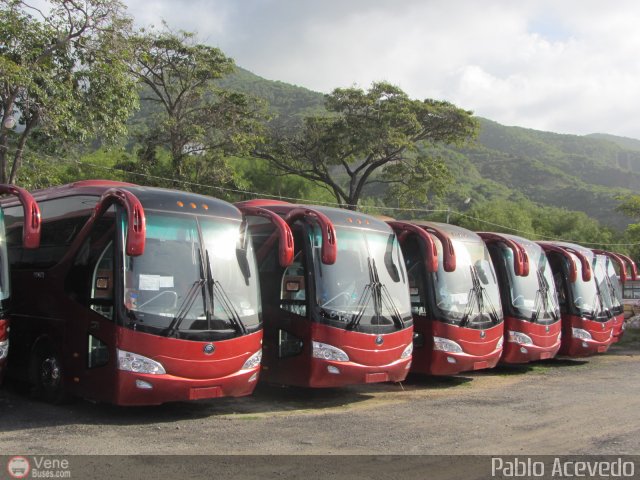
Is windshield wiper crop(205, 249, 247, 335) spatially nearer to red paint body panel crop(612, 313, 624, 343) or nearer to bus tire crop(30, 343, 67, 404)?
bus tire crop(30, 343, 67, 404)

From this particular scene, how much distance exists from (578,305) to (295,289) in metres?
8.70

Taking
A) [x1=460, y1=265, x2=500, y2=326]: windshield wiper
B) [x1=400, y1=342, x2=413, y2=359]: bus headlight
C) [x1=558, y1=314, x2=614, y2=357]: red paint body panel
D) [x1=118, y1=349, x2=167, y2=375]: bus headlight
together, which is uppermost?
[x1=460, y1=265, x2=500, y2=326]: windshield wiper

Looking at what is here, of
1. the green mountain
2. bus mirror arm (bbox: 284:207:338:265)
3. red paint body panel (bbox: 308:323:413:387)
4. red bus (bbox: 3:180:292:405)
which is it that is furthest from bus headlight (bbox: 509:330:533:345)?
the green mountain

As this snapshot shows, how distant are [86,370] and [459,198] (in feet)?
197

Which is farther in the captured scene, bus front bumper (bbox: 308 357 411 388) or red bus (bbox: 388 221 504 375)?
red bus (bbox: 388 221 504 375)

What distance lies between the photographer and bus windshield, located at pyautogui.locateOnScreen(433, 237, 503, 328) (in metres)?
11.9

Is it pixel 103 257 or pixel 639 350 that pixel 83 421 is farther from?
pixel 639 350

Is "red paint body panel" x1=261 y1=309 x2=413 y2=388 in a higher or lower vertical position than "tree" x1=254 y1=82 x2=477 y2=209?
lower

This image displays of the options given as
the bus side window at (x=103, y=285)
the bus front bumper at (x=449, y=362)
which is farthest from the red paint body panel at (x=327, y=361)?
the bus side window at (x=103, y=285)

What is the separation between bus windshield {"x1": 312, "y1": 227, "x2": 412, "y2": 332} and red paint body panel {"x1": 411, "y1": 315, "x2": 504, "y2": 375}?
1.33 meters

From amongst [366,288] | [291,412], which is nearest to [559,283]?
[366,288]

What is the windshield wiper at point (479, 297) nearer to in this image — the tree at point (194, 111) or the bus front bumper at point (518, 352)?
the bus front bumper at point (518, 352)

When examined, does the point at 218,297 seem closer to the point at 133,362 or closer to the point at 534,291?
the point at 133,362

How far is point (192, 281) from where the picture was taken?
8297 mm
